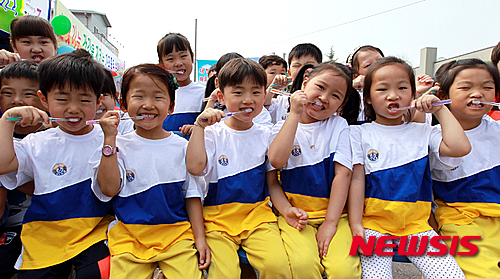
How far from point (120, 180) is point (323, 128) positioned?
127 centimetres

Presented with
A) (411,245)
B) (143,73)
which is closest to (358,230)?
(411,245)

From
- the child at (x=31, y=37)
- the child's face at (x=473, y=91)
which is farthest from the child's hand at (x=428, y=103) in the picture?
the child at (x=31, y=37)

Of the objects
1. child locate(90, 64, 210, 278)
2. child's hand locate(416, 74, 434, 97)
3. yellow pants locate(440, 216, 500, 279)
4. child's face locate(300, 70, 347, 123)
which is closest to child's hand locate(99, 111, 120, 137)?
child locate(90, 64, 210, 278)

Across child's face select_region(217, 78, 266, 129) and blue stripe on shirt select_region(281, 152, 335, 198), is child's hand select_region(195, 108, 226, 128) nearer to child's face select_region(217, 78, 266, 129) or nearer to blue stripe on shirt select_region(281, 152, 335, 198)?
child's face select_region(217, 78, 266, 129)

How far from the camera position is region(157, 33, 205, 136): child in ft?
9.02

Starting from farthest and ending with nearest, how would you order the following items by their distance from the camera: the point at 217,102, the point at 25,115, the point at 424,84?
the point at 217,102, the point at 424,84, the point at 25,115

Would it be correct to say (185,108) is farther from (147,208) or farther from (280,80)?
(147,208)

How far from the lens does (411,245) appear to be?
1.57 m

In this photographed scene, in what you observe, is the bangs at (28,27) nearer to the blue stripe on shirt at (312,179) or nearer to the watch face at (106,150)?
the watch face at (106,150)

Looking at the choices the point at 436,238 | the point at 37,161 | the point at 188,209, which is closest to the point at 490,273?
the point at 436,238

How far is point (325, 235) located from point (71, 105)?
1.58m

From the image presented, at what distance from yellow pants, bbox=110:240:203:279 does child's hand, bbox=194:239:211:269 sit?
28mm

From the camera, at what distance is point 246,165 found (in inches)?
68.6

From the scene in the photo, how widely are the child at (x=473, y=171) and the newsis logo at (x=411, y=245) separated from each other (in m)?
0.06
